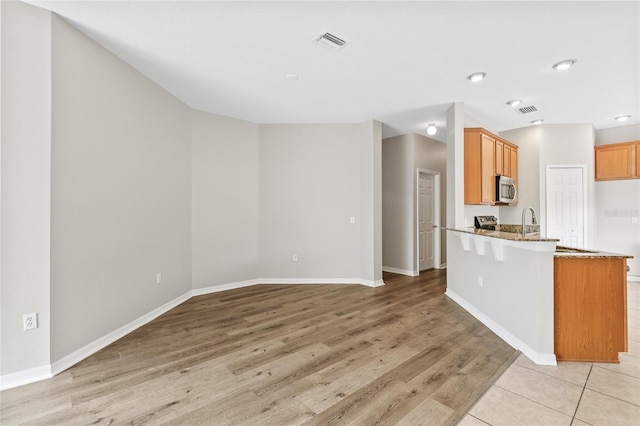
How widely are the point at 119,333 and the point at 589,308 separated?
426 cm

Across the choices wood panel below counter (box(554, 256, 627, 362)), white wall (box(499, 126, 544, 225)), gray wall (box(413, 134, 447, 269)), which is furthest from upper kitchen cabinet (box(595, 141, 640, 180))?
wood panel below counter (box(554, 256, 627, 362))

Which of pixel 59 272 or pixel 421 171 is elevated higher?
pixel 421 171

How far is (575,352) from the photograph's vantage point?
2.38 m

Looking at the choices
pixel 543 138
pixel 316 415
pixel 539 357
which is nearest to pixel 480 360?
pixel 539 357

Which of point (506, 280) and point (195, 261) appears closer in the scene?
point (506, 280)

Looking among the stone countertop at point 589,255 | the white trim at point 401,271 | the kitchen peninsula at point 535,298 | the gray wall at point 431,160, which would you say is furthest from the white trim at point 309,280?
the stone countertop at point 589,255

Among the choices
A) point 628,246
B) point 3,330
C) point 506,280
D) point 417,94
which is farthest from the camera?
point 628,246

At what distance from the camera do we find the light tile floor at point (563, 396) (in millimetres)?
1706

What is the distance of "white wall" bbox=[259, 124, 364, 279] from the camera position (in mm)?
4973

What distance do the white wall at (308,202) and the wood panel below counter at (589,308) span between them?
9.47ft

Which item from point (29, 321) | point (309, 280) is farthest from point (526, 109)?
point (29, 321)

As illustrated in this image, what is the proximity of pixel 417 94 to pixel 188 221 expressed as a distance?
3.60 metres

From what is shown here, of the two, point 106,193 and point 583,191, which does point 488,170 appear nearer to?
point 583,191

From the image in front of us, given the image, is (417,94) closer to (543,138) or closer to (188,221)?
(543,138)
